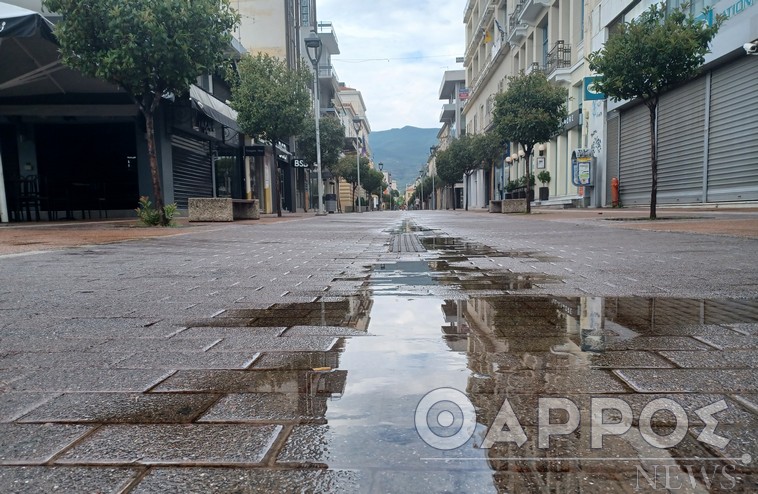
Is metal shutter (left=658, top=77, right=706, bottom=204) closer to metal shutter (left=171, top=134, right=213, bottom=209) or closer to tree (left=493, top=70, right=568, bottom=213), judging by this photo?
tree (left=493, top=70, right=568, bottom=213)

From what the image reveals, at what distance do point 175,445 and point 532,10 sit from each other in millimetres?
37486

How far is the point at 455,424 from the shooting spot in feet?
5.19

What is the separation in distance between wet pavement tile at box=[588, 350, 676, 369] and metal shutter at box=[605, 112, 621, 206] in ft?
81.3

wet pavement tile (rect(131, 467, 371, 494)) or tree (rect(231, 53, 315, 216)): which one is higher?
tree (rect(231, 53, 315, 216))

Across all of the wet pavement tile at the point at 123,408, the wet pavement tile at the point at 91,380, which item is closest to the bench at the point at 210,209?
the wet pavement tile at the point at 91,380

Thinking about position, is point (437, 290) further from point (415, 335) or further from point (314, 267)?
point (314, 267)

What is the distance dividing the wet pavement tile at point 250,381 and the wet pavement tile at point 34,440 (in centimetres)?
37

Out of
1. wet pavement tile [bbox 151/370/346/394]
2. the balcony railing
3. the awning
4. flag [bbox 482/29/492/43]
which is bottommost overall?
wet pavement tile [bbox 151/370/346/394]

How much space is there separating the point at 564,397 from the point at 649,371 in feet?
1.66

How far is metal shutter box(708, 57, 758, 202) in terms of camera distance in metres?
14.8

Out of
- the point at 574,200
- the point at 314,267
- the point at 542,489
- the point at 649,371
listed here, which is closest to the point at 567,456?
the point at 542,489

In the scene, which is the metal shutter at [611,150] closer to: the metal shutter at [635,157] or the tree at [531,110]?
the metal shutter at [635,157]

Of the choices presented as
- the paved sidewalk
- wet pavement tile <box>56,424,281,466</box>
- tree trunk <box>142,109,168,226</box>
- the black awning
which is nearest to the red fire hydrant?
tree trunk <box>142,109,168,226</box>

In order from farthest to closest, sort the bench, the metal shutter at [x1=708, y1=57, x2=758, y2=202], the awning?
the awning, the bench, the metal shutter at [x1=708, y1=57, x2=758, y2=202]
